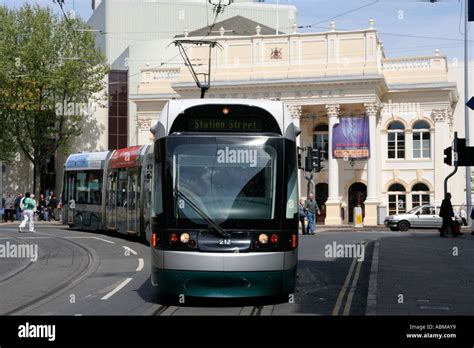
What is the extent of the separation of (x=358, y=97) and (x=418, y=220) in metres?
14.4

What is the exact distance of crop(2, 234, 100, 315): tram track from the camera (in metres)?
11.5

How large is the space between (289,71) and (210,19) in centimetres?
2148

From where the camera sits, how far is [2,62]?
5600 cm

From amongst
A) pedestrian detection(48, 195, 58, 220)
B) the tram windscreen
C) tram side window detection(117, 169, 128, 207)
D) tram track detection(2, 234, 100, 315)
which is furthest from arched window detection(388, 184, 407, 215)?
the tram windscreen

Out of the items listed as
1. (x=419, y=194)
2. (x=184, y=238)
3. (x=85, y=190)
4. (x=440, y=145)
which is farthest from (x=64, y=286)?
(x=440, y=145)

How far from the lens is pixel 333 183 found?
5628 centimetres

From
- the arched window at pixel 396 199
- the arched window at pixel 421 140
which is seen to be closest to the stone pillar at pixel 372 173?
the arched window at pixel 396 199

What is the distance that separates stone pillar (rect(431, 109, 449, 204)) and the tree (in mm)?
24922

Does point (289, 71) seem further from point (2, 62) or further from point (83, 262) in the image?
point (83, 262)

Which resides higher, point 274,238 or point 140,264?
point 274,238

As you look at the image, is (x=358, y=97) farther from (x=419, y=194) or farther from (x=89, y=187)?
(x=89, y=187)

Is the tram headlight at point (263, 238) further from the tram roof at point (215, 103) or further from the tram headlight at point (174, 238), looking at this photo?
the tram roof at point (215, 103)

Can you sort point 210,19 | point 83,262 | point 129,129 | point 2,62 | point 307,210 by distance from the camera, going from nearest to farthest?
point 83,262
point 307,210
point 2,62
point 129,129
point 210,19
